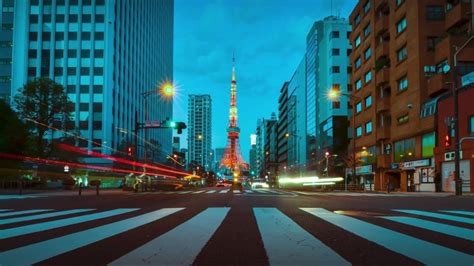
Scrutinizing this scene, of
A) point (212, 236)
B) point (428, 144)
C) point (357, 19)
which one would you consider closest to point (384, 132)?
point (428, 144)

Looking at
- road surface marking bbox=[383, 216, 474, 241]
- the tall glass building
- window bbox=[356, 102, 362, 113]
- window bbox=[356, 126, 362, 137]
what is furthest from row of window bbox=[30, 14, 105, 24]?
road surface marking bbox=[383, 216, 474, 241]

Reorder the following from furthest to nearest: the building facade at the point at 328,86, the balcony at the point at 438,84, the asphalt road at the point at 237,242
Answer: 1. the building facade at the point at 328,86
2. the balcony at the point at 438,84
3. the asphalt road at the point at 237,242

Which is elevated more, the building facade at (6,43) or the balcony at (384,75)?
the building facade at (6,43)

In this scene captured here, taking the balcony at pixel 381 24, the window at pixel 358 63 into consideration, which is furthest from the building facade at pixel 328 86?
the balcony at pixel 381 24

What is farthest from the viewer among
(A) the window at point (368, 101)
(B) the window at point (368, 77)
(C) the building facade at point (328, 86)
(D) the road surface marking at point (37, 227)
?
(C) the building facade at point (328, 86)

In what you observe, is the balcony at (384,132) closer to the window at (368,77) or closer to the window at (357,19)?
the window at (368,77)

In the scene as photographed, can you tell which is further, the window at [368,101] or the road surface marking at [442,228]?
the window at [368,101]

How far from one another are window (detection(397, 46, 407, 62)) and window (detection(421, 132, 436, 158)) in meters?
10.0

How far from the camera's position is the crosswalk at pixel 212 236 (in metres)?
6.11

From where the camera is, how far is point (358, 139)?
70625 millimetres

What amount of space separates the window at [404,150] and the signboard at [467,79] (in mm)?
11570

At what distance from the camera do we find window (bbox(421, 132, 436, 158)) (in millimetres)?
45656

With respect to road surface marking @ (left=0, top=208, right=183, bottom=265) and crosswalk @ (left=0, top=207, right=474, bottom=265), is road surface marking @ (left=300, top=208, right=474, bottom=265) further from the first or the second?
road surface marking @ (left=0, top=208, right=183, bottom=265)

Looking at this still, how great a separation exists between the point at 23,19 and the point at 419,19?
69820 millimetres
